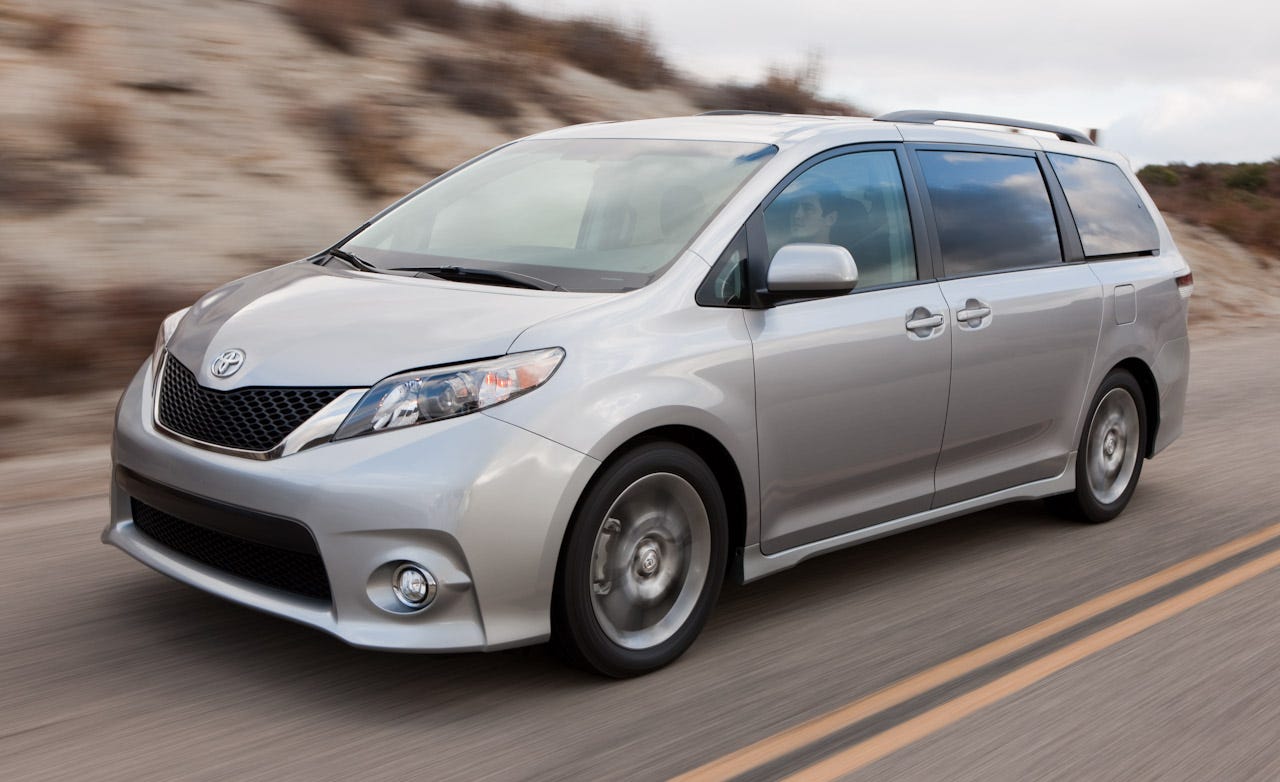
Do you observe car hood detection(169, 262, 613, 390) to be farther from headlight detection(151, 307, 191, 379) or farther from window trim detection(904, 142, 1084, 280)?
window trim detection(904, 142, 1084, 280)

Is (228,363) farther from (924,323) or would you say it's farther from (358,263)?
(924,323)

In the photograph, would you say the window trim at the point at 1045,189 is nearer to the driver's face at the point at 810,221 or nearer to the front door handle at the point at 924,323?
the front door handle at the point at 924,323

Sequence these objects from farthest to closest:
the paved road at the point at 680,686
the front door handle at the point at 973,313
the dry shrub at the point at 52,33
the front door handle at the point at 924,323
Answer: the dry shrub at the point at 52,33 → the front door handle at the point at 973,313 → the front door handle at the point at 924,323 → the paved road at the point at 680,686

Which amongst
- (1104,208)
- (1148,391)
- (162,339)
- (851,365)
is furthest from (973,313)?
(162,339)

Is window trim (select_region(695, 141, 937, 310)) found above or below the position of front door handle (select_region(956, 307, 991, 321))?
above

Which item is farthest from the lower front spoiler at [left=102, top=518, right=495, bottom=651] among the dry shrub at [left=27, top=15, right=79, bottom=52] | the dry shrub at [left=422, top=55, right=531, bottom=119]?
the dry shrub at [left=422, top=55, right=531, bottom=119]

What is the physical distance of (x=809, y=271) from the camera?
4648mm

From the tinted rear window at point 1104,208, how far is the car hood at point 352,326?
2980 mm

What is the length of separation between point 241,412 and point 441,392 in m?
0.61

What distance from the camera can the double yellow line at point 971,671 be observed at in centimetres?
385

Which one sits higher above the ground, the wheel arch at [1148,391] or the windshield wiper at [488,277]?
the windshield wiper at [488,277]

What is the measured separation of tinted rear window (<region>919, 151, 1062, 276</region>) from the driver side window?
0.77 feet

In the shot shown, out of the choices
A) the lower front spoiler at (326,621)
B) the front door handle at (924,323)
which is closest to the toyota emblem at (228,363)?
the lower front spoiler at (326,621)

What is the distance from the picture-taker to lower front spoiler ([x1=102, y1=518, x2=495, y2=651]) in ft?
12.9
